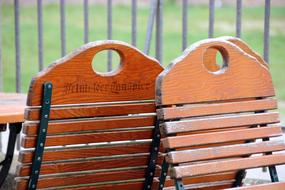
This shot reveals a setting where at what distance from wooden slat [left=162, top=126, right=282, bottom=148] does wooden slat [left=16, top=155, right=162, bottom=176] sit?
1.24 feet

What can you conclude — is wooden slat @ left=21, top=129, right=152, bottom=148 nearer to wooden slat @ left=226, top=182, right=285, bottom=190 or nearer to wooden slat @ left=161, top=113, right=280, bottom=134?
wooden slat @ left=161, top=113, right=280, bottom=134

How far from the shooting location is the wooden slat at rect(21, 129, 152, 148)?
7.80 feet

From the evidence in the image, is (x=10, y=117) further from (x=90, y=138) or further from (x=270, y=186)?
(x=270, y=186)

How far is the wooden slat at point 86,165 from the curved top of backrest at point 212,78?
1.40ft

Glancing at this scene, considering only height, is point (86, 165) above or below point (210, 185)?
above

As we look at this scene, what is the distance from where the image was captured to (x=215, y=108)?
7.99ft

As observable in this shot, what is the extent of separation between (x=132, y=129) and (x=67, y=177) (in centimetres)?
31

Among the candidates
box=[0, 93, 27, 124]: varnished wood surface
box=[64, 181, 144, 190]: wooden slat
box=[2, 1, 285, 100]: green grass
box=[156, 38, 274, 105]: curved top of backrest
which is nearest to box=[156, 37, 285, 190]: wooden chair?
box=[156, 38, 274, 105]: curved top of backrest

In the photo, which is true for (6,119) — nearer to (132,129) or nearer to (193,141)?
(132,129)

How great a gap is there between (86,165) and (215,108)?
0.52m

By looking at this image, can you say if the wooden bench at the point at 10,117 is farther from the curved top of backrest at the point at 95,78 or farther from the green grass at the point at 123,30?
the green grass at the point at 123,30

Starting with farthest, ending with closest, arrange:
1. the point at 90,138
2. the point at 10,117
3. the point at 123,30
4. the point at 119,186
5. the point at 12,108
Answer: the point at 123,30 < the point at 12,108 < the point at 10,117 < the point at 119,186 < the point at 90,138

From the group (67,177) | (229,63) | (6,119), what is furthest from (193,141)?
(6,119)

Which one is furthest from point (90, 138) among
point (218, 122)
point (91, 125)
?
point (218, 122)
